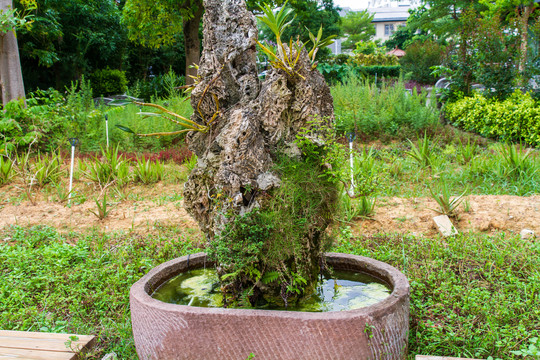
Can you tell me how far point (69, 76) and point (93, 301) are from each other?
17.0m

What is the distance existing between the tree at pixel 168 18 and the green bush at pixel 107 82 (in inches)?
252

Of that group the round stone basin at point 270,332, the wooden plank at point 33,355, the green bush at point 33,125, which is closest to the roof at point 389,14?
the green bush at point 33,125

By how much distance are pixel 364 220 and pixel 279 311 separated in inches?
110

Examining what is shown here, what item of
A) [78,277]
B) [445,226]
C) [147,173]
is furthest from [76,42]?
[445,226]

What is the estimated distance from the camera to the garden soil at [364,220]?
417 centimetres

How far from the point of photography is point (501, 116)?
823 centimetres

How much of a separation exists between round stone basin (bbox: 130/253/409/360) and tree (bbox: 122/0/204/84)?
9.91 meters

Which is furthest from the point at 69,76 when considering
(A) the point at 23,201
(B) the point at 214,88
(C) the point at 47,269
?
(B) the point at 214,88

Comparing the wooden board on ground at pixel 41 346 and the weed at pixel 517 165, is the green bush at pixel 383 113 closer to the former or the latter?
the weed at pixel 517 165

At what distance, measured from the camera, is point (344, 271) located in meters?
2.71

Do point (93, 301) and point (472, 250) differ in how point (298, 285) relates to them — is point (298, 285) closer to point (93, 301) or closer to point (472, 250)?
point (93, 301)

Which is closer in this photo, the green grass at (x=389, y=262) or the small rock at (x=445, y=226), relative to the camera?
the green grass at (x=389, y=262)

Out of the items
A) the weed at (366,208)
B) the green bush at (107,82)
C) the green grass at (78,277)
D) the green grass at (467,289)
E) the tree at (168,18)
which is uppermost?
the tree at (168,18)

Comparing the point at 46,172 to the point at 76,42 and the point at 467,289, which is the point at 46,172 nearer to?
the point at 467,289
